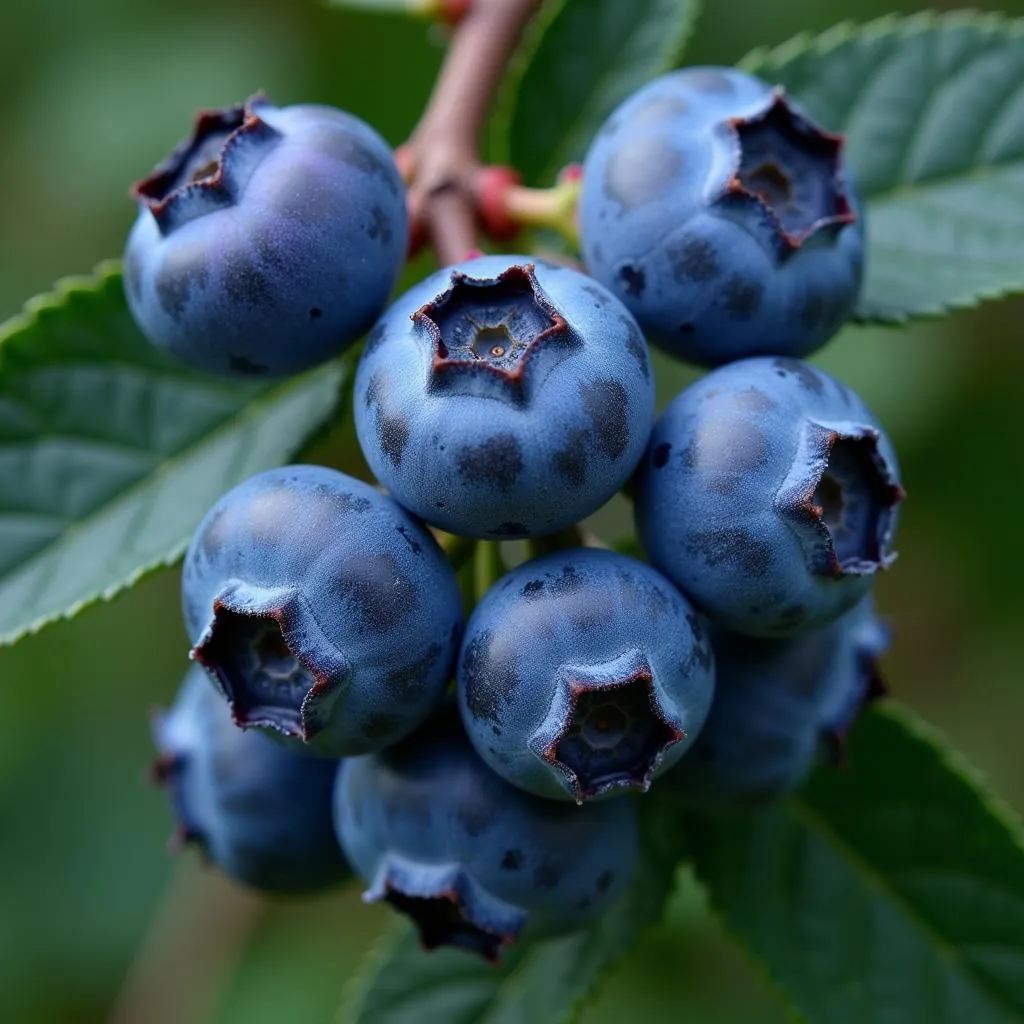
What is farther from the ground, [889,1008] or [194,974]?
[889,1008]

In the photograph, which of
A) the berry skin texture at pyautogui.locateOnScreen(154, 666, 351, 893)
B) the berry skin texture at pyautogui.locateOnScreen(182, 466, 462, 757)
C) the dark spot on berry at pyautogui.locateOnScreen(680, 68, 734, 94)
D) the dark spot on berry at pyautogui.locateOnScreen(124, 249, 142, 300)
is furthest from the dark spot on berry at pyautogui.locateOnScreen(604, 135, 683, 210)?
the berry skin texture at pyautogui.locateOnScreen(154, 666, 351, 893)

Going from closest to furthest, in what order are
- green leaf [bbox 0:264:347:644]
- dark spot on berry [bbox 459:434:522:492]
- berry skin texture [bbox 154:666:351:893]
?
dark spot on berry [bbox 459:434:522:492], berry skin texture [bbox 154:666:351:893], green leaf [bbox 0:264:347:644]

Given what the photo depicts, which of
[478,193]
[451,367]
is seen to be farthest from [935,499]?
[451,367]

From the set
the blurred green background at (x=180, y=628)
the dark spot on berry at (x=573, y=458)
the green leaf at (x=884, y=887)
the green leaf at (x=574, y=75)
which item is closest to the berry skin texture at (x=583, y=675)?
the dark spot on berry at (x=573, y=458)

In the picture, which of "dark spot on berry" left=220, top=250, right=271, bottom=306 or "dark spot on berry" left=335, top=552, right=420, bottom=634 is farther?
"dark spot on berry" left=220, top=250, right=271, bottom=306

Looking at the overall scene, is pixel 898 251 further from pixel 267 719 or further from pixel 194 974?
pixel 194 974

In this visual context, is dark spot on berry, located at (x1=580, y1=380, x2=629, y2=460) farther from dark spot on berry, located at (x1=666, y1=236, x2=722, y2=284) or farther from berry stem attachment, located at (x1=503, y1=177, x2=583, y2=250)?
berry stem attachment, located at (x1=503, y1=177, x2=583, y2=250)

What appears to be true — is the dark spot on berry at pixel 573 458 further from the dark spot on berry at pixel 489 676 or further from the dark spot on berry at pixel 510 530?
the dark spot on berry at pixel 489 676
